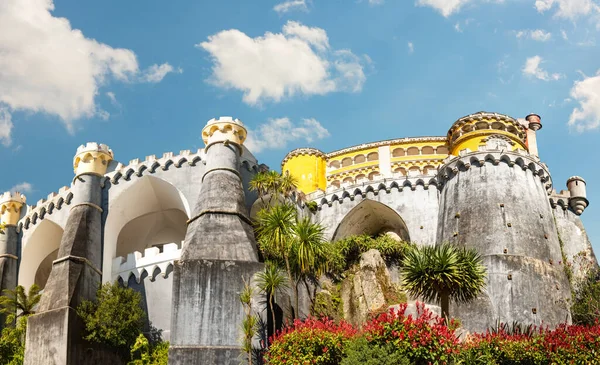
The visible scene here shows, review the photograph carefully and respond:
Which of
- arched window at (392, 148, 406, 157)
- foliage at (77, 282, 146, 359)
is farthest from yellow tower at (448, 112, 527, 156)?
foliage at (77, 282, 146, 359)

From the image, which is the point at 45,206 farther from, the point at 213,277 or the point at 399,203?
the point at 399,203

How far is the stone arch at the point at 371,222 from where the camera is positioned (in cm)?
3862

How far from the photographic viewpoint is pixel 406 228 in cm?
3794

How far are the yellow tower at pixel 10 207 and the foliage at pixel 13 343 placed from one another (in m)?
7.17

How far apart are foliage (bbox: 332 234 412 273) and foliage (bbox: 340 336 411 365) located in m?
13.9

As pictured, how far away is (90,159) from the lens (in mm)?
35156

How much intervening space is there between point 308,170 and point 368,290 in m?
14.4

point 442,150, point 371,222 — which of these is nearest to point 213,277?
point 371,222

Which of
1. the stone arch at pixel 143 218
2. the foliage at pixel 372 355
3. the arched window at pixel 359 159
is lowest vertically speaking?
the foliage at pixel 372 355

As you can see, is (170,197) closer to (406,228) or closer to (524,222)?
(406,228)

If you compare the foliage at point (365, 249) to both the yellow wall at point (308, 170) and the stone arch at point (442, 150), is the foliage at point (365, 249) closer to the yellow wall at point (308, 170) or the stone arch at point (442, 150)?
the yellow wall at point (308, 170)

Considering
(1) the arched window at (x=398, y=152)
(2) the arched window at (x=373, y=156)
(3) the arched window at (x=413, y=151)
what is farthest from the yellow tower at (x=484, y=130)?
(2) the arched window at (x=373, y=156)

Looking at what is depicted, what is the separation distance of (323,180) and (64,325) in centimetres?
2216

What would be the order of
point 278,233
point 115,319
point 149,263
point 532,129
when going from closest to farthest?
point 278,233 < point 115,319 < point 149,263 < point 532,129
